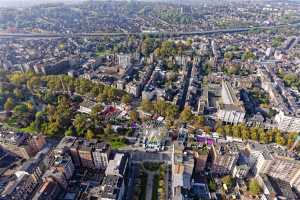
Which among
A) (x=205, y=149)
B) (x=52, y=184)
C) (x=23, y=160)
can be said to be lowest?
(x=23, y=160)

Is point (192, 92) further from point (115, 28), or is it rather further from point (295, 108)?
point (115, 28)

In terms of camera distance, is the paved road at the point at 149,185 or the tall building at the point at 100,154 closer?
the paved road at the point at 149,185

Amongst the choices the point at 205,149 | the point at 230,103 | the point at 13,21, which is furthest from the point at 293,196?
the point at 13,21

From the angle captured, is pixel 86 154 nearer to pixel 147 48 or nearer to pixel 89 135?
pixel 89 135

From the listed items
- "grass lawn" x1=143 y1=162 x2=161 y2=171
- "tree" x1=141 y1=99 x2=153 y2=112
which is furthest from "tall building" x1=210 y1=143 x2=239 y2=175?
"tree" x1=141 y1=99 x2=153 y2=112

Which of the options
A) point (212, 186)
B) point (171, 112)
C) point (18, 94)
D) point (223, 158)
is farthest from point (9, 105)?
point (223, 158)

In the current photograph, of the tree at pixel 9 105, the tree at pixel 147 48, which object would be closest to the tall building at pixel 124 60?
the tree at pixel 147 48

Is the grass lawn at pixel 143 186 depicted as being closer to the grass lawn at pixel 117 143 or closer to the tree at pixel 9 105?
the grass lawn at pixel 117 143

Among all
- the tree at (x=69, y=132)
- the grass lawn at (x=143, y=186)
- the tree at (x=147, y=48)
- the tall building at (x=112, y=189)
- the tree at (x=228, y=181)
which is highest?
the tree at (x=147, y=48)
